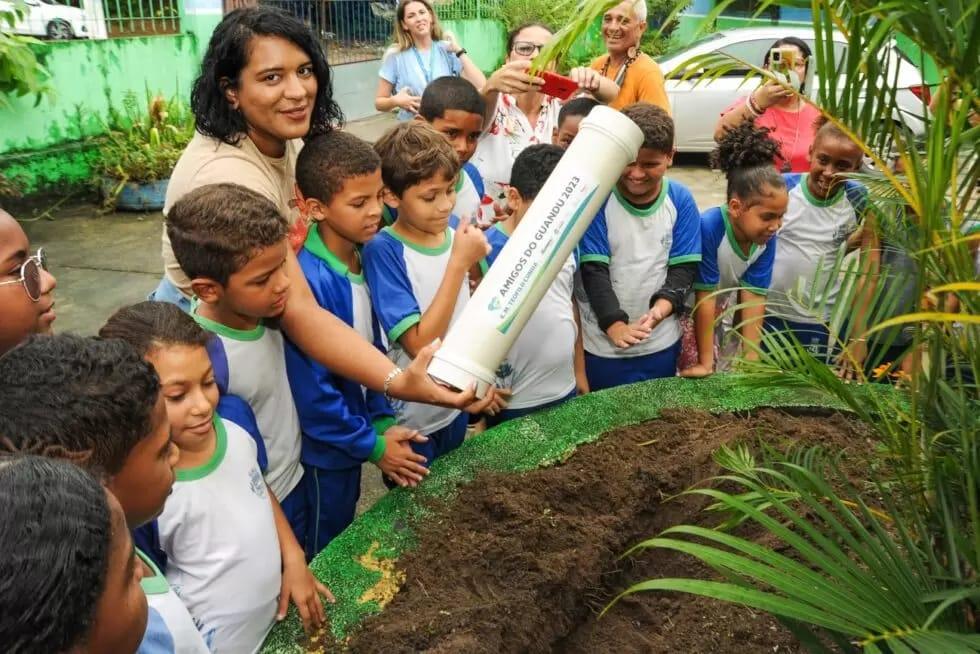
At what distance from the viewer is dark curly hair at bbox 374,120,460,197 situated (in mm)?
2129

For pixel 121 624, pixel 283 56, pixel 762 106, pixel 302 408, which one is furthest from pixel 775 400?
pixel 121 624

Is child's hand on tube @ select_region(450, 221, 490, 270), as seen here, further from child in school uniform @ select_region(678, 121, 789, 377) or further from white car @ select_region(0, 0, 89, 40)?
white car @ select_region(0, 0, 89, 40)

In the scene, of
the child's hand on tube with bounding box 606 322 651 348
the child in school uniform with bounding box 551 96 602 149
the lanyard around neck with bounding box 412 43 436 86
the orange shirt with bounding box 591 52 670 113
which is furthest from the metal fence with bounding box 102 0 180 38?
the child's hand on tube with bounding box 606 322 651 348

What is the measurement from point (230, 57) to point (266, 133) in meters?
0.20

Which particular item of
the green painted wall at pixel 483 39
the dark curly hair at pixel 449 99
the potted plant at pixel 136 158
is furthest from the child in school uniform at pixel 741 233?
the green painted wall at pixel 483 39

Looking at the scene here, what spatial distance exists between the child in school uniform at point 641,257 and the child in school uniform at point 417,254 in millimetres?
625

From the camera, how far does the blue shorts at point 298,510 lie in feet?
6.64

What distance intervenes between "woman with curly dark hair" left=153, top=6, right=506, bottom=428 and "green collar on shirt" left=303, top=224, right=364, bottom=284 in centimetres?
2

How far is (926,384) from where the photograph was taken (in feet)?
4.84

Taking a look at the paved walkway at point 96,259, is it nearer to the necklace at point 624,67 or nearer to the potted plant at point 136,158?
the potted plant at point 136,158

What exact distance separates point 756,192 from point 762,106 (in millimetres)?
729

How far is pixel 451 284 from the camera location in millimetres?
1957

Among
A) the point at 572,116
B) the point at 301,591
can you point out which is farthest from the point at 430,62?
the point at 301,591

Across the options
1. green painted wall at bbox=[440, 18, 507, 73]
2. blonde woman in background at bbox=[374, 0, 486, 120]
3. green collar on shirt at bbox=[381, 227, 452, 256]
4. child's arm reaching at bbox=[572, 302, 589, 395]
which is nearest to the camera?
green collar on shirt at bbox=[381, 227, 452, 256]
